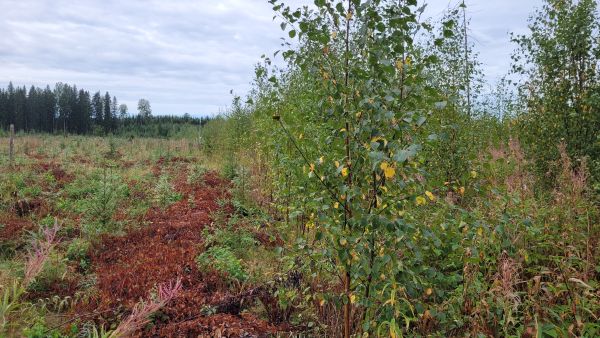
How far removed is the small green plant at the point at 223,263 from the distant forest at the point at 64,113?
5425cm

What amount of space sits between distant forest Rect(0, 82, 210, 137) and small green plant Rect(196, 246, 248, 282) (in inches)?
2136

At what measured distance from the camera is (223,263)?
4.79 meters

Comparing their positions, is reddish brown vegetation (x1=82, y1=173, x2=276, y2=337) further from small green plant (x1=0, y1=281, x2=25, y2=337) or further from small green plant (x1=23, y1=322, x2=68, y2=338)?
small green plant (x1=0, y1=281, x2=25, y2=337)

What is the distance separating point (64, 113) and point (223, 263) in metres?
70.1

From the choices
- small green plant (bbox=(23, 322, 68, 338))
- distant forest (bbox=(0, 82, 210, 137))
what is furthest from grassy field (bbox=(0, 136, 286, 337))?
distant forest (bbox=(0, 82, 210, 137))

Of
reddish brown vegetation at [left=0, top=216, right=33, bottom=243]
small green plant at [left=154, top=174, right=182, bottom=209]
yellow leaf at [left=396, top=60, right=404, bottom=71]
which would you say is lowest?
reddish brown vegetation at [left=0, top=216, right=33, bottom=243]

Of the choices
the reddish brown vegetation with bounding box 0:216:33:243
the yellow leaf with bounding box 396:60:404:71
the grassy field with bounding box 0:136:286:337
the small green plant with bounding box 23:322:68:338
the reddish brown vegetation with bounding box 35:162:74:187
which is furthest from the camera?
the reddish brown vegetation with bounding box 35:162:74:187

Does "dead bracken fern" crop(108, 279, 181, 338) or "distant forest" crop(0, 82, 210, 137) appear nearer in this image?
"dead bracken fern" crop(108, 279, 181, 338)

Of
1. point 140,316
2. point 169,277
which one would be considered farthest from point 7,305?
point 169,277

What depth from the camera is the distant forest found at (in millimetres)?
60375

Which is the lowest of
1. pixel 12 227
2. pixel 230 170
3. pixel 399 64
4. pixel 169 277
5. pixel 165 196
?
pixel 169 277

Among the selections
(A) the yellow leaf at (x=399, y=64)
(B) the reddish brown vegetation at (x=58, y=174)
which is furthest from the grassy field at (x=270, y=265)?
(B) the reddish brown vegetation at (x=58, y=174)

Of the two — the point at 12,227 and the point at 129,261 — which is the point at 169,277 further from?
the point at 12,227

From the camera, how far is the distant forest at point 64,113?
60375mm
